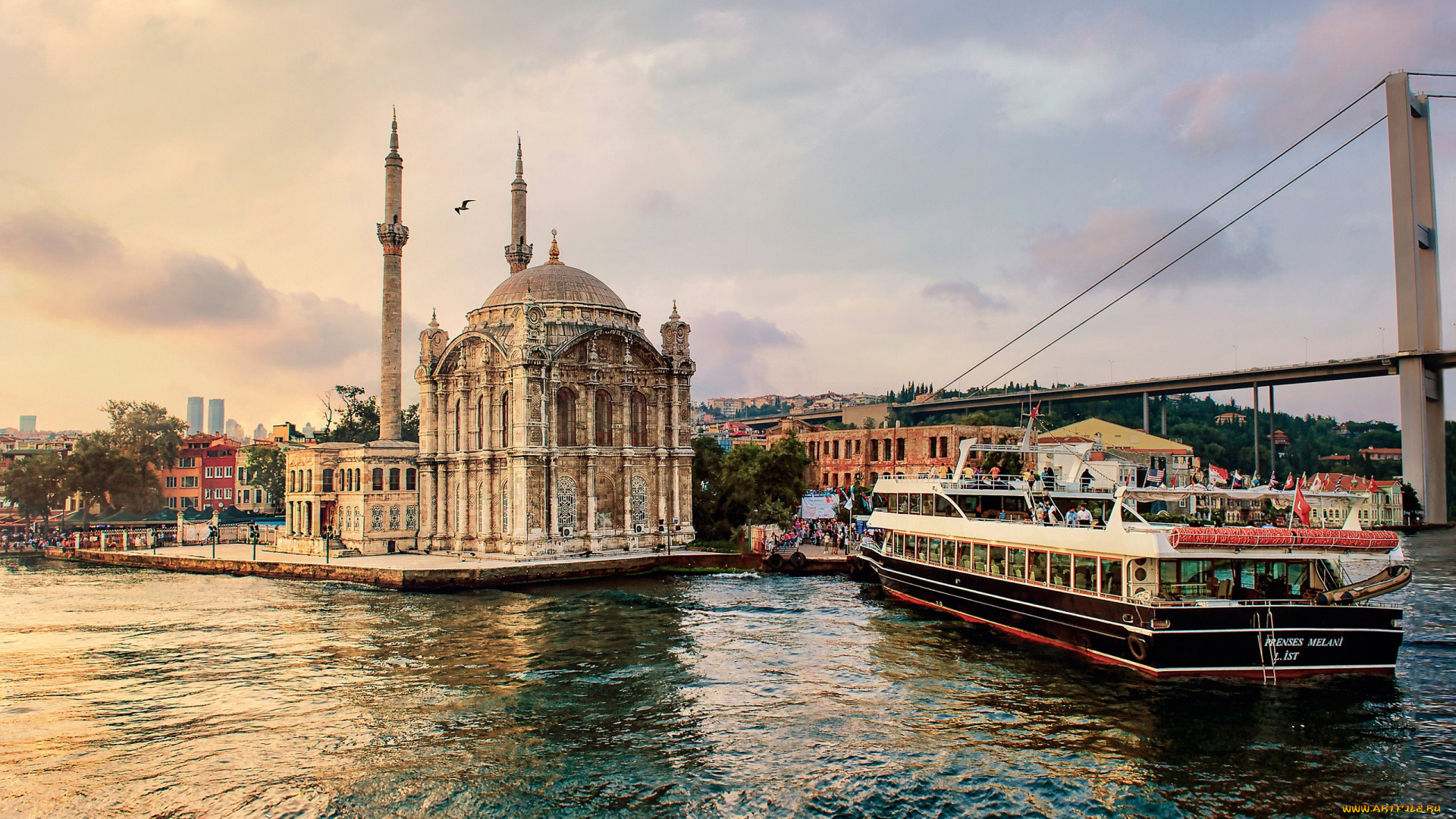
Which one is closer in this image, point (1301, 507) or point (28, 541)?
point (1301, 507)

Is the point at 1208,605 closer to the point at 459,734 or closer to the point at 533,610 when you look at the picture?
the point at 459,734

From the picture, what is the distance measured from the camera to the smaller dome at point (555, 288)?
40281mm

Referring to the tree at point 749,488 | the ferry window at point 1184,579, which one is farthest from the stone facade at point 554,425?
the ferry window at point 1184,579

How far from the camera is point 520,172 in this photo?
155 ft

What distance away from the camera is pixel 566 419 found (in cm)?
3844

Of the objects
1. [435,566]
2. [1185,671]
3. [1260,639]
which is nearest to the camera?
[1260,639]

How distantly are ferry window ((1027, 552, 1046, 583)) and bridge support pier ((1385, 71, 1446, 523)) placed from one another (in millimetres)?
45628

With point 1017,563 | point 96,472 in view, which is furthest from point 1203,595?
point 96,472

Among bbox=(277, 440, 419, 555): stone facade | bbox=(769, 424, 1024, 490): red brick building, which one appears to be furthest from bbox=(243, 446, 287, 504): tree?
bbox=(769, 424, 1024, 490): red brick building

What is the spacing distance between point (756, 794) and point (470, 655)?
10.4m

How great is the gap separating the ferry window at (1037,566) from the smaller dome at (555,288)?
24.3 meters

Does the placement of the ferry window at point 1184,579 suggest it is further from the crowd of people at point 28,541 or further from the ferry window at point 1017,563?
the crowd of people at point 28,541

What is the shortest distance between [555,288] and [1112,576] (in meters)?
27.9

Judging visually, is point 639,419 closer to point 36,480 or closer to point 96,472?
point 96,472
